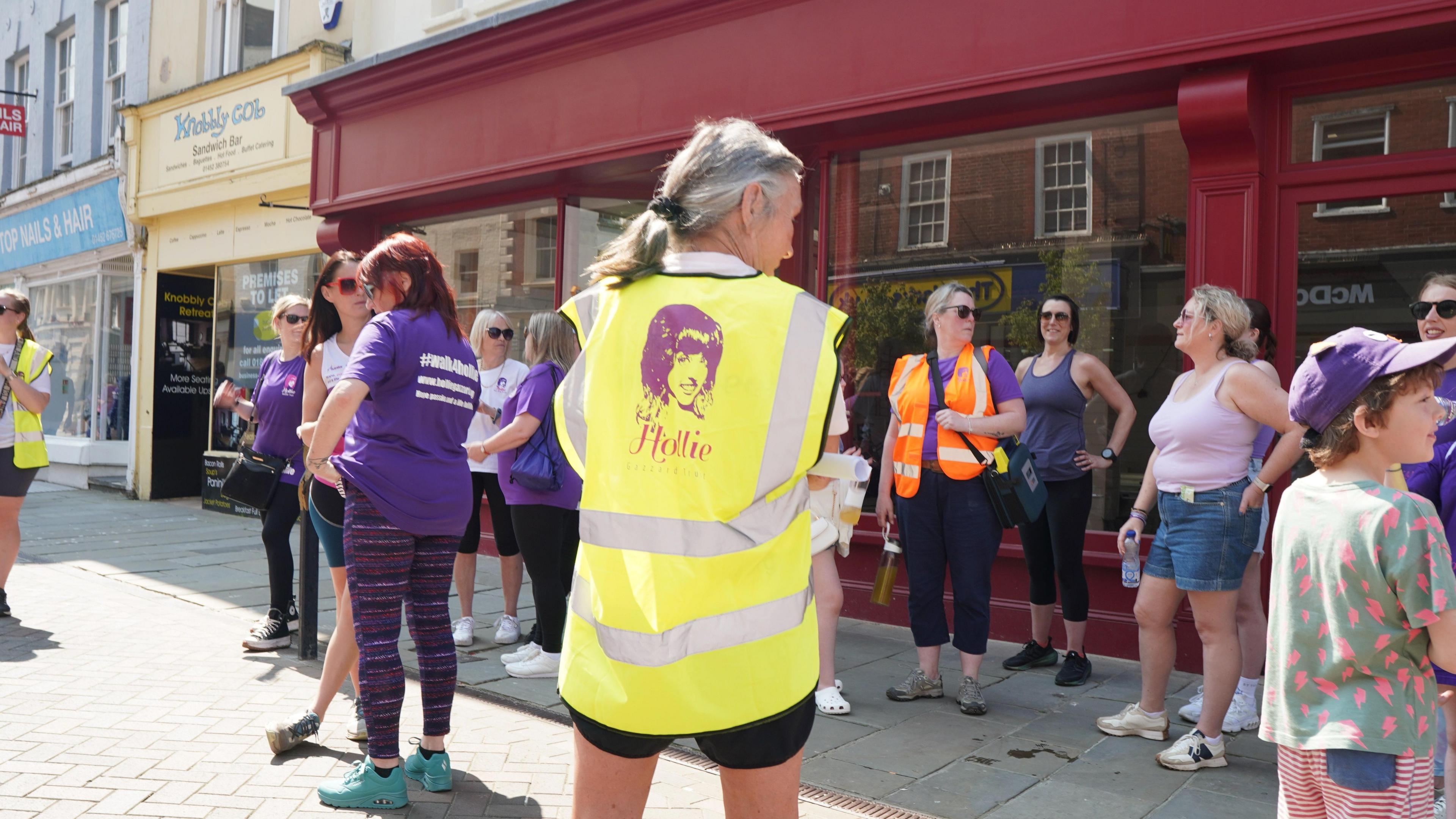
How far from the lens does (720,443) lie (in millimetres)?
1579

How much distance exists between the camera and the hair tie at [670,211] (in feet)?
5.80

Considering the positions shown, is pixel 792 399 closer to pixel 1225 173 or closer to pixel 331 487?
pixel 331 487

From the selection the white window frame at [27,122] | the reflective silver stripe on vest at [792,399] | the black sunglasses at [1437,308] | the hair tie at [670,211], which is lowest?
the reflective silver stripe on vest at [792,399]

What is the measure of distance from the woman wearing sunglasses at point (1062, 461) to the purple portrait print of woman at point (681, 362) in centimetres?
415

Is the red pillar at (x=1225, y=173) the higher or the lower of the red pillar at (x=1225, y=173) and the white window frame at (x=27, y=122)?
the lower

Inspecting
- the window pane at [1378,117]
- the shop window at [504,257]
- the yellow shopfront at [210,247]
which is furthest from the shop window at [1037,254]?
the yellow shopfront at [210,247]

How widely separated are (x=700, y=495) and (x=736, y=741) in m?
0.42

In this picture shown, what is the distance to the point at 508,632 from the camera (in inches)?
238

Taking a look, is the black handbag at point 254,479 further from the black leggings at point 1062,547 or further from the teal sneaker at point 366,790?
A: the black leggings at point 1062,547

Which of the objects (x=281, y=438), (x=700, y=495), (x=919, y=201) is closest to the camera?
(x=700, y=495)

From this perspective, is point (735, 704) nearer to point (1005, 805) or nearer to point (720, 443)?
point (720, 443)

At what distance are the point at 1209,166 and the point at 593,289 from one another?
4.64 metres

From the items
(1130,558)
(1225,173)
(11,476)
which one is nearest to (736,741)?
(1130,558)

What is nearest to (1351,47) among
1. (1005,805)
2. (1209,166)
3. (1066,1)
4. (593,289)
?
(1209,166)
